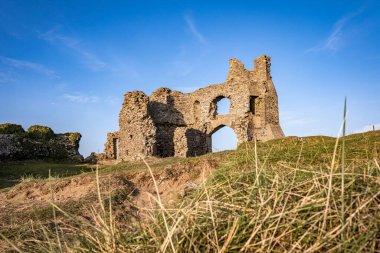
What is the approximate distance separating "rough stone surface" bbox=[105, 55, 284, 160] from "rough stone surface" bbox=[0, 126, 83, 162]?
3.90m

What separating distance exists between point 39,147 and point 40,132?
2.34 m

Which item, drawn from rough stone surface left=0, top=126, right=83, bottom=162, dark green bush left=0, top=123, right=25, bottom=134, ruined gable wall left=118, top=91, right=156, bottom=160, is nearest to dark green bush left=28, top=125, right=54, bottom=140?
rough stone surface left=0, top=126, right=83, bottom=162

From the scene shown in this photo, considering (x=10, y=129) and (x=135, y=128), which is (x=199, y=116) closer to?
(x=135, y=128)

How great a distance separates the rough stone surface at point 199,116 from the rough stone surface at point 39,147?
3.90m

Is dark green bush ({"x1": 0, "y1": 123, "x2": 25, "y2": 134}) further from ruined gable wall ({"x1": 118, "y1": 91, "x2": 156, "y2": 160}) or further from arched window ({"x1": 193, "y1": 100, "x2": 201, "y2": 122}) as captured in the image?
arched window ({"x1": 193, "y1": 100, "x2": 201, "y2": 122})

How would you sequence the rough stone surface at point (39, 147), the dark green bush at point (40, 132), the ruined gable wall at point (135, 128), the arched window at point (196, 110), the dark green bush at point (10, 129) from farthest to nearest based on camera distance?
the arched window at point (196, 110) < the dark green bush at point (40, 132) < the dark green bush at point (10, 129) < the ruined gable wall at point (135, 128) < the rough stone surface at point (39, 147)

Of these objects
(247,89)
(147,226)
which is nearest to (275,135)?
(247,89)

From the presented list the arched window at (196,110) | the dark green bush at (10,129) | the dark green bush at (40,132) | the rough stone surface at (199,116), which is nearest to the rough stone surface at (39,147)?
the dark green bush at (40,132)

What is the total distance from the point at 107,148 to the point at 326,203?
26.8 meters

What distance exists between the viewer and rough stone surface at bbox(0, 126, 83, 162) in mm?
→ 20125

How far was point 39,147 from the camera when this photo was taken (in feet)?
71.6

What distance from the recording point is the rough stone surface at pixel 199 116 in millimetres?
21438

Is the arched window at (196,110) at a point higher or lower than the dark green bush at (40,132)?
higher

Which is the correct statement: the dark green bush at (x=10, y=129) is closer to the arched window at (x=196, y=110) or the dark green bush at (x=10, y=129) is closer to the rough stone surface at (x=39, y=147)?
the rough stone surface at (x=39, y=147)
